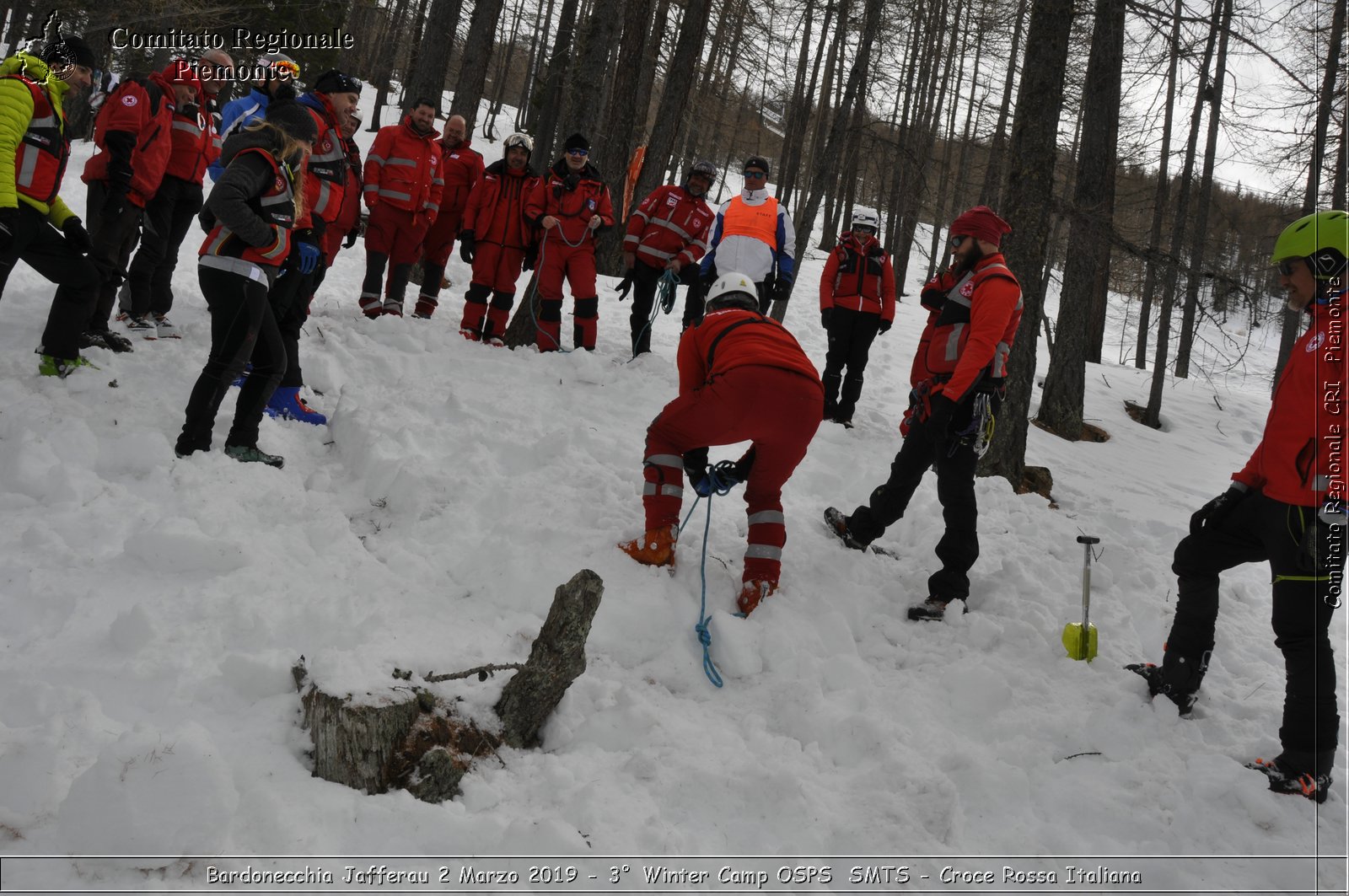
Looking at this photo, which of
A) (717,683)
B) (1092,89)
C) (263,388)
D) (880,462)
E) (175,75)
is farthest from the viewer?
(1092,89)

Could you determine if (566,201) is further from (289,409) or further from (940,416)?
(940,416)

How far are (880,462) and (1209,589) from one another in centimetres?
272

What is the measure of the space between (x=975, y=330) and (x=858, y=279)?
317cm

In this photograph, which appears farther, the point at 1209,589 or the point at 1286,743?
the point at 1209,589

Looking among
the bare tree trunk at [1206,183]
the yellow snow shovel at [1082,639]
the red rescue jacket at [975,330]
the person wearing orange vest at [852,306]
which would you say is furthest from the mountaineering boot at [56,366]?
the bare tree trunk at [1206,183]

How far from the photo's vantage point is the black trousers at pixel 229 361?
164 inches

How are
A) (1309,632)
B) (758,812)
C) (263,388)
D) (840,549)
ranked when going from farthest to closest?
(840,549), (263,388), (1309,632), (758,812)

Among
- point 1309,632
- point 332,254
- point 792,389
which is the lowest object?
point 1309,632

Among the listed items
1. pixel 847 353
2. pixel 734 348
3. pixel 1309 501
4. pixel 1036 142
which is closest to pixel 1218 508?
pixel 1309 501

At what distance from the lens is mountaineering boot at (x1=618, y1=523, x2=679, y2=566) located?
13.6 feet

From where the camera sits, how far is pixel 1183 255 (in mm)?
17469

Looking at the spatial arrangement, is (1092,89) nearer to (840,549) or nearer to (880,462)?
(880,462)

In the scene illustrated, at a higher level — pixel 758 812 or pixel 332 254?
pixel 332 254

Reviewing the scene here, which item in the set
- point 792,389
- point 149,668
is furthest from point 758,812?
point 149,668
